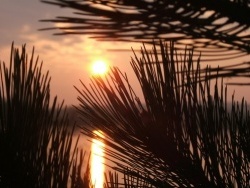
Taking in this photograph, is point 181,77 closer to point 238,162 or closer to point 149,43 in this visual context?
point 149,43

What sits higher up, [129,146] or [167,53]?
[167,53]

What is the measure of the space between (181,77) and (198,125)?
0.39ft

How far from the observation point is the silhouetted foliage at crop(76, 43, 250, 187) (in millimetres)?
957

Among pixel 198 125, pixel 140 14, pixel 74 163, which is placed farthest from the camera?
pixel 74 163

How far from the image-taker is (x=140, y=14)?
876 mm

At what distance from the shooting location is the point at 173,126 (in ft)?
3.24

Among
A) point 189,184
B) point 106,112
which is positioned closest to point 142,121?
point 106,112

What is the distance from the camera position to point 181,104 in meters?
0.97

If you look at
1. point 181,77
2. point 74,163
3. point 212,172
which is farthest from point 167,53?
point 74,163

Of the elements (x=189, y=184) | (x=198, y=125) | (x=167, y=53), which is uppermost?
(x=167, y=53)

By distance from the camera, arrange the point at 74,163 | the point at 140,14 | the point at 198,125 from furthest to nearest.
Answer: the point at 74,163, the point at 198,125, the point at 140,14

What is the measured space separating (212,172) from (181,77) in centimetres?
23

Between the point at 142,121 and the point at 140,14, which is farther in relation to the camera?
the point at 142,121

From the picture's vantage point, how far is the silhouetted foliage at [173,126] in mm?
957
